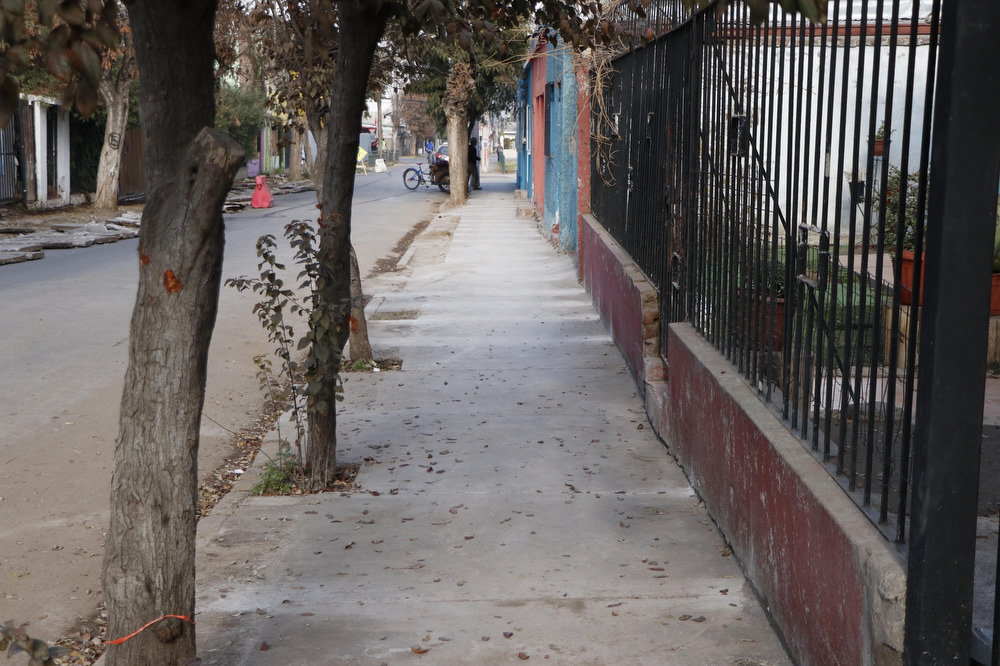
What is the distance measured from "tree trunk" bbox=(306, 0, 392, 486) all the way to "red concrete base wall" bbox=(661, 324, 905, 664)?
194cm

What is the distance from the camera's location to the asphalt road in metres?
4.42

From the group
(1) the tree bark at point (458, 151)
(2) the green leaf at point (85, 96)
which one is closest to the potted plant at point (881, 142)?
(2) the green leaf at point (85, 96)

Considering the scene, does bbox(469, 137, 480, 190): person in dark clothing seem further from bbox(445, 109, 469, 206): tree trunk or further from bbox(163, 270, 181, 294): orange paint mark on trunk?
bbox(163, 270, 181, 294): orange paint mark on trunk

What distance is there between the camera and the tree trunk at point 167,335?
2758 millimetres

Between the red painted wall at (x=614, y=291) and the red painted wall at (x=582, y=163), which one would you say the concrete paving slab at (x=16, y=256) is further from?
the red painted wall at (x=614, y=291)

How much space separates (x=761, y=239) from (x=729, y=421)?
2.65 ft

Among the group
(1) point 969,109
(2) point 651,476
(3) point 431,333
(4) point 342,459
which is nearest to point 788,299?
(1) point 969,109

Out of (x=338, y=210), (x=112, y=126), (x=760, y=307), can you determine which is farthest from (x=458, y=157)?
(x=760, y=307)

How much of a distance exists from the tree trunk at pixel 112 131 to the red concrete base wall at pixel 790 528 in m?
22.1

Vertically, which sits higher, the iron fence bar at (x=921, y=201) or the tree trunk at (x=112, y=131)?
the tree trunk at (x=112, y=131)

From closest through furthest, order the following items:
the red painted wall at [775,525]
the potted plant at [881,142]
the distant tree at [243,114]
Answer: the potted plant at [881,142] → the red painted wall at [775,525] → the distant tree at [243,114]

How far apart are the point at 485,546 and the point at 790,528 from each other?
62.5 inches

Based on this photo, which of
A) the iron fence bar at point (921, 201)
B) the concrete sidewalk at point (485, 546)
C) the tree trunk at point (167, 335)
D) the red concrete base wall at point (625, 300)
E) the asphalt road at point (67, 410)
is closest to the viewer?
the iron fence bar at point (921, 201)

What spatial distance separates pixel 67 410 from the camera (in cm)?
704
